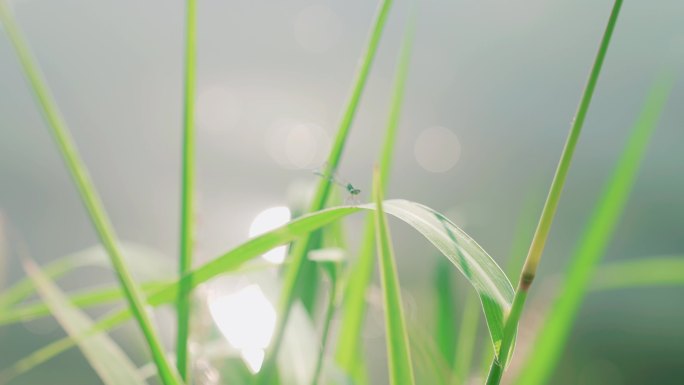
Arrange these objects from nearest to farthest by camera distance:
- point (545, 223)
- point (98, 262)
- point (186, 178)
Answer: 1. point (545, 223)
2. point (186, 178)
3. point (98, 262)

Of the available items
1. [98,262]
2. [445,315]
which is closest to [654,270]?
[445,315]

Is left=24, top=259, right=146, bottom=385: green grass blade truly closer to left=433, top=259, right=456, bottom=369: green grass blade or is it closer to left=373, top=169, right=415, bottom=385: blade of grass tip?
left=373, top=169, right=415, bottom=385: blade of grass tip

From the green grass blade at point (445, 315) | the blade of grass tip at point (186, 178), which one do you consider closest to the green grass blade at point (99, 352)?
the blade of grass tip at point (186, 178)

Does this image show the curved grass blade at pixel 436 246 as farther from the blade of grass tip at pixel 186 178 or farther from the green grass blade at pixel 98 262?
the green grass blade at pixel 98 262

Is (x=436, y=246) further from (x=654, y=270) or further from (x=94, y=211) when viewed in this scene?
(x=654, y=270)

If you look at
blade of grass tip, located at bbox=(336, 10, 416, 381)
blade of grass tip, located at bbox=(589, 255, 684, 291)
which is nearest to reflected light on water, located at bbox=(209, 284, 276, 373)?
blade of grass tip, located at bbox=(336, 10, 416, 381)

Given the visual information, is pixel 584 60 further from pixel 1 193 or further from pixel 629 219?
pixel 1 193

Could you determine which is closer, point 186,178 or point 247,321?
point 186,178
